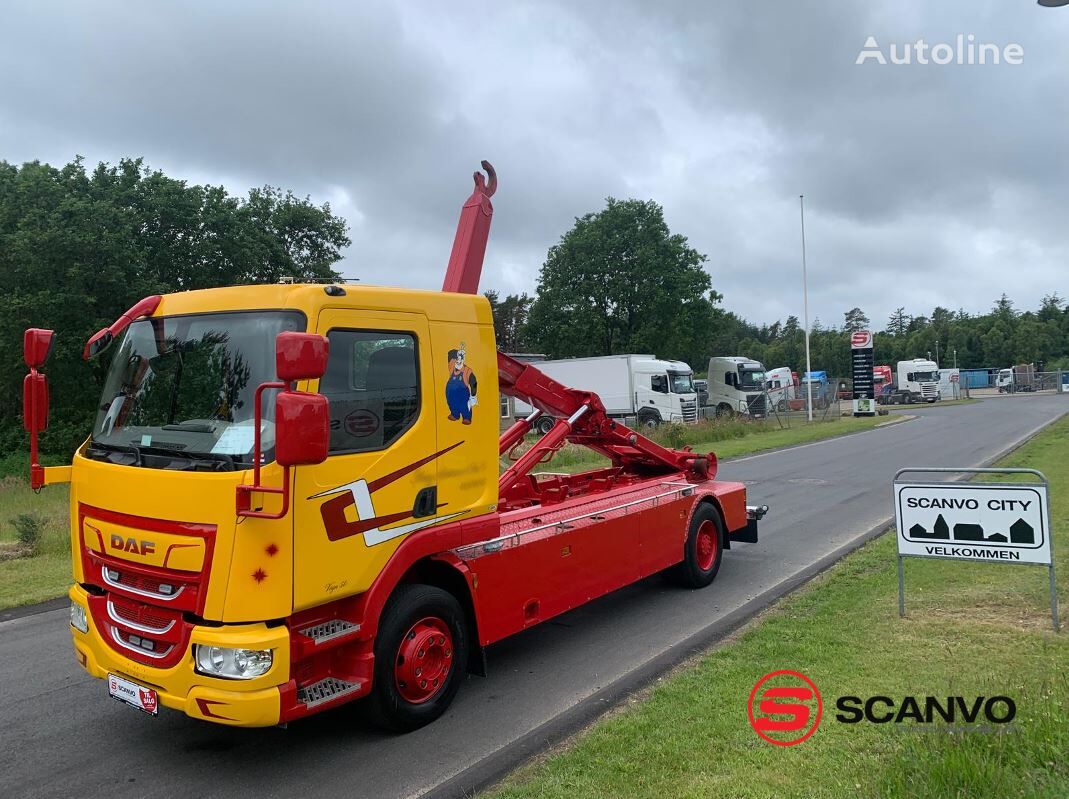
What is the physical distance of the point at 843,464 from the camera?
18.5m

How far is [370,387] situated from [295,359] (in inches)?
38.4

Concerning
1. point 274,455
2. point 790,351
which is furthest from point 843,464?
point 790,351

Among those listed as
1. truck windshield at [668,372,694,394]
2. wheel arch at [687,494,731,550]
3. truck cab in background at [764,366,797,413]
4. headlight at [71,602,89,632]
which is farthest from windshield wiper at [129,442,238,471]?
truck cab in background at [764,366,797,413]

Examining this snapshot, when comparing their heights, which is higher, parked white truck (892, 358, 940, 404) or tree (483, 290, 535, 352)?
tree (483, 290, 535, 352)

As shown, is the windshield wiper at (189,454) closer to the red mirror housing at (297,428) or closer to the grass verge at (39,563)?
the red mirror housing at (297,428)

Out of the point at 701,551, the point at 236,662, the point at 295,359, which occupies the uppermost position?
the point at 295,359

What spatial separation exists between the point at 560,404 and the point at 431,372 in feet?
9.57

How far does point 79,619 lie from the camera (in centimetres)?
460

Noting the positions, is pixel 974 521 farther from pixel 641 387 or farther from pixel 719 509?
pixel 641 387

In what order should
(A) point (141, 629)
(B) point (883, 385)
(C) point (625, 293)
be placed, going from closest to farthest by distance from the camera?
(A) point (141, 629), (C) point (625, 293), (B) point (883, 385)

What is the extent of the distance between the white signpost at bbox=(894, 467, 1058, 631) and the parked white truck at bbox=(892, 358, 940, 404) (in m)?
59.5

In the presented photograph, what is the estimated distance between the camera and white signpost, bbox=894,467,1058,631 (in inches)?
223

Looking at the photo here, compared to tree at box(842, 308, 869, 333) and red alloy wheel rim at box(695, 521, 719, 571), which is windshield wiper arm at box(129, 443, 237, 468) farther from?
tree at box(842, 308, 869, 333)

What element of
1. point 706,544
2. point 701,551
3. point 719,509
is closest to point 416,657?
point 701,551
